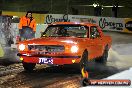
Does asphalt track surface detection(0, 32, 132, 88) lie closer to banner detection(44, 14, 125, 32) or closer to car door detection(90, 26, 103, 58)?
car door detection(90, 26, 103, 58)

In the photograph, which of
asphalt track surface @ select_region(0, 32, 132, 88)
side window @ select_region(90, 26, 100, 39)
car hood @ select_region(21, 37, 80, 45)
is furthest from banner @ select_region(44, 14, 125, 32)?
car hood @ select_region(21, 37, 80, 45)

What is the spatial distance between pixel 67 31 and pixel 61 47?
1370 mm

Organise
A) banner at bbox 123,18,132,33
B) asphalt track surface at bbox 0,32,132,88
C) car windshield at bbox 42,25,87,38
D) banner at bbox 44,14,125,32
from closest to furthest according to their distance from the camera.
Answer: asphalt track surface at bbox 0,32,132,88 → car windshield at bbox 42,25,87,38 → banner at bbox 123,18,132,33 → banner at bbox 44,14,125,32

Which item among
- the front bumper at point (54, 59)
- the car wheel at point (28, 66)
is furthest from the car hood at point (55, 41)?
the car wheel at point (28, 66)

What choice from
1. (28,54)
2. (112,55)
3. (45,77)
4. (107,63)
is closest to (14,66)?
(28,54)

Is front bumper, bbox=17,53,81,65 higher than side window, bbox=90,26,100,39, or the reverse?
side window, bbox=90,26,100,39

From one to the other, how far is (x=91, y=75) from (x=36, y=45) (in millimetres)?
1642

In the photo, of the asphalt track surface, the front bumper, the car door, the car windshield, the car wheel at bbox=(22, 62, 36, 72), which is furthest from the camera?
the car door

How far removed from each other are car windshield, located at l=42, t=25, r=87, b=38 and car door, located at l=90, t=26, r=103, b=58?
282 millimetres

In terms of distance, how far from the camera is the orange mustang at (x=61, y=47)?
389 inches

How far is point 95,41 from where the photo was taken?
453 inches

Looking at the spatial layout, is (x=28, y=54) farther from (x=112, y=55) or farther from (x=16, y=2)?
(x=16, y=2)

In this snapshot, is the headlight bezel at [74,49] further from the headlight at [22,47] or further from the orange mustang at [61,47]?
the headlight at [22,47]

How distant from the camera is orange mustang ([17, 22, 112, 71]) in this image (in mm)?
9891
